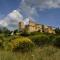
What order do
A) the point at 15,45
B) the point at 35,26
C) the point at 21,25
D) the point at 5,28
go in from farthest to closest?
1. the point at 35,26
2. the point at 21,25
3. the point at 5,28
4. the point at 15,45

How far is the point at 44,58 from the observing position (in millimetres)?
11859

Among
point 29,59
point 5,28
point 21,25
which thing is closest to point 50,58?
point 29,59

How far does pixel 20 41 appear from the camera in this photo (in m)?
22.8

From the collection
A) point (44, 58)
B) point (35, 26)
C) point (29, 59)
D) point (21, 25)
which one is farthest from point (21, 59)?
point (35, 26)

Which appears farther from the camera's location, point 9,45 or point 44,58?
point 9,45

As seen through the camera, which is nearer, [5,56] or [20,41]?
[5,56]

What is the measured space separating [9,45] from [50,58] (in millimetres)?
10249

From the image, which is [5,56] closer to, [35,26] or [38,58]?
[38,58]

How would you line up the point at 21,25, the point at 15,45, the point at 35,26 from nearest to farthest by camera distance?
the point at 15,45 → the point at 21,25 → the point at 35,26

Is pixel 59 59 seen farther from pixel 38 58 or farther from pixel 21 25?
pixel 21 25

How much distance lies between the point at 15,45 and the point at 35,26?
97219mm

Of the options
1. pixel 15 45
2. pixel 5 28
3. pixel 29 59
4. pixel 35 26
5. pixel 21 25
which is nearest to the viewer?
pixel 29 59

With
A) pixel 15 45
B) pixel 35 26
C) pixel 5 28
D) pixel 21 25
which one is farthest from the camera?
pixel 35 26

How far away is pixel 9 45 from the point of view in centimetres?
2191
